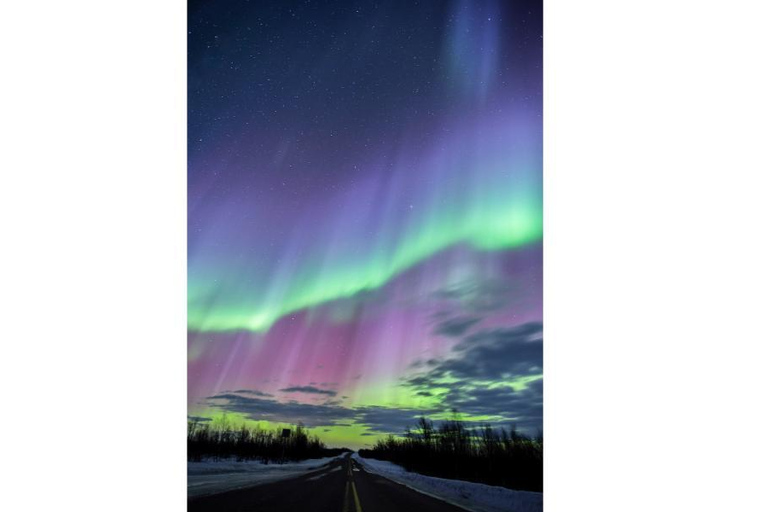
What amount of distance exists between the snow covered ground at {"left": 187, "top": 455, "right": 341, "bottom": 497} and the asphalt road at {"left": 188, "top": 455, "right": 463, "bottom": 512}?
148 mm

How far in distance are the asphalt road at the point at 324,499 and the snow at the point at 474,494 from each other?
0.13m

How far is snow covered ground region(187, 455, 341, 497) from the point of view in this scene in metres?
5.25

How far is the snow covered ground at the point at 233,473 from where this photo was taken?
5254 millimetres

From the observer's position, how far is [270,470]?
31.4 feet

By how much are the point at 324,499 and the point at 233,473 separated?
2133 millimetres

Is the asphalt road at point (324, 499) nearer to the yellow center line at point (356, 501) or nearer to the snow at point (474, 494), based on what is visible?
the yellow center line at point (356, 501)

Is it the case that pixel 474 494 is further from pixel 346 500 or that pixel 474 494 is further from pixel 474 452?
pixel 346 500
